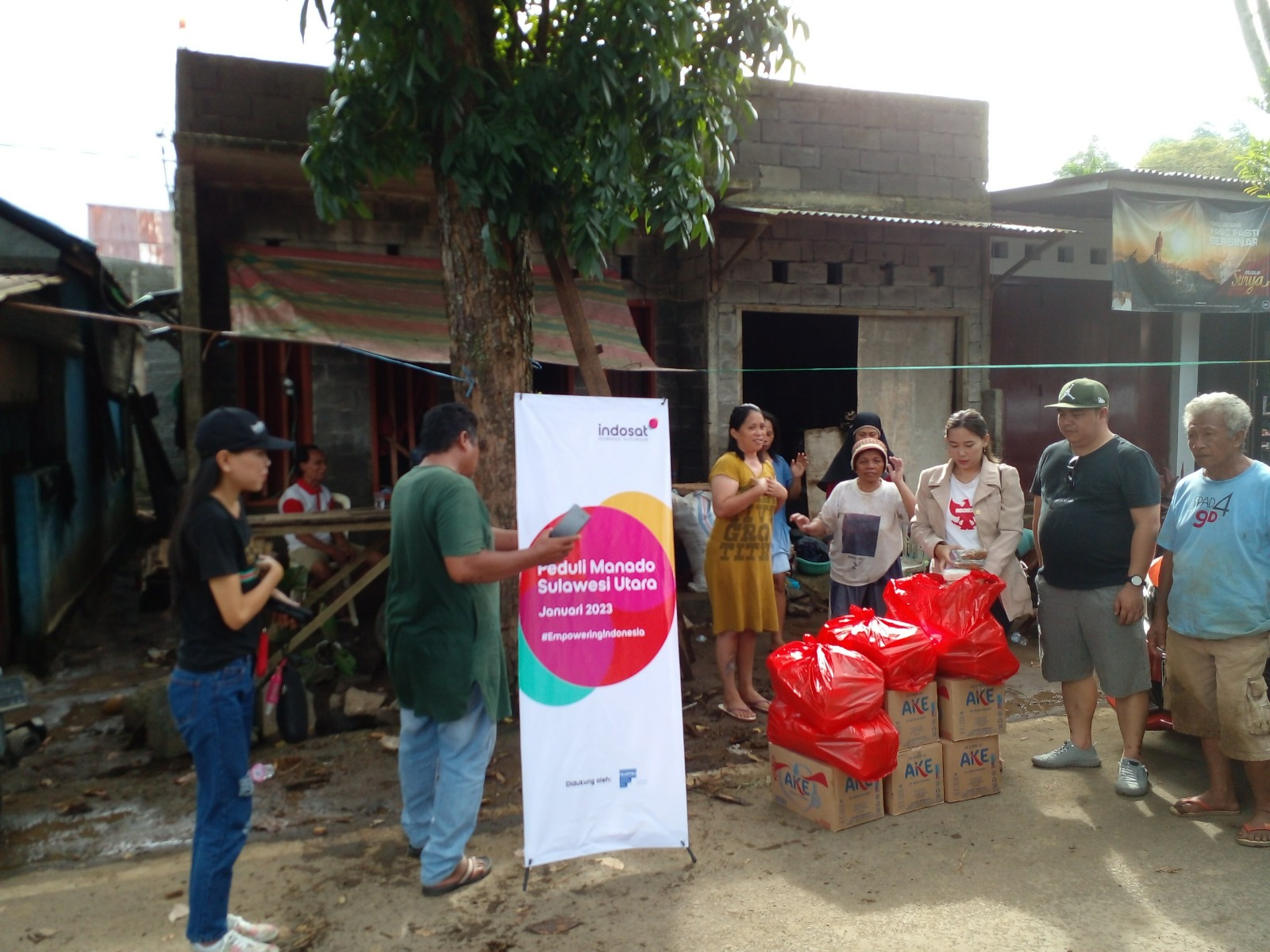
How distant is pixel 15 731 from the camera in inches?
183

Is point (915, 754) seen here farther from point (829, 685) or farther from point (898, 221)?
point (898, 221)

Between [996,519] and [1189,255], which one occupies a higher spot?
[1189,255]

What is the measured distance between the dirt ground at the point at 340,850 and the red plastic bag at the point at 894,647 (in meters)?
0.62

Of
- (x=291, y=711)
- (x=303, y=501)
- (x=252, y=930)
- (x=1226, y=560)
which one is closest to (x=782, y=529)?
(x=1226, y=560)

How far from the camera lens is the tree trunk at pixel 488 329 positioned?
507cm

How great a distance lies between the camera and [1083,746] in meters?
4.70

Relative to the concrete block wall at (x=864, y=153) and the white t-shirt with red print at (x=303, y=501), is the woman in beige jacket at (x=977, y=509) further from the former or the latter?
the concrete block wall at (x=864, y=153)

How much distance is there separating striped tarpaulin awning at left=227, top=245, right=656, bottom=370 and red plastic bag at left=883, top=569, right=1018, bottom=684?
157 inches

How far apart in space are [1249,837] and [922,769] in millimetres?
1267

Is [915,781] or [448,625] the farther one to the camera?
[915,781]

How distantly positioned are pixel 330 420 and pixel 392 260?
5.00 feet

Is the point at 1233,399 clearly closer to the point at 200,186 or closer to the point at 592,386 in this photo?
the point at 592,386

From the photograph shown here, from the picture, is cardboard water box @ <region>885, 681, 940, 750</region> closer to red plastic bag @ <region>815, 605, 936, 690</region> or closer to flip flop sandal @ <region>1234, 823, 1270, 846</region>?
red plastic bag @ <region>815, 605, 936, 690</region>

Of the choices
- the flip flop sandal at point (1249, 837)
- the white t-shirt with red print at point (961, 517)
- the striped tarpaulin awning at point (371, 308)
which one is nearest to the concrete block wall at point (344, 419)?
the striped tarpaulin awning at point (371, 308)
